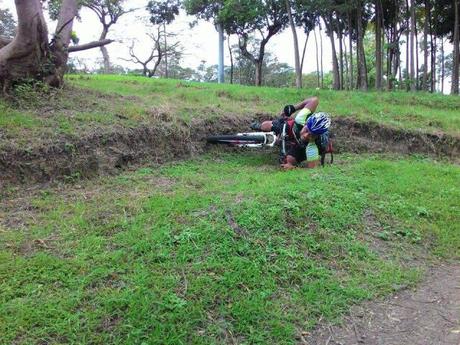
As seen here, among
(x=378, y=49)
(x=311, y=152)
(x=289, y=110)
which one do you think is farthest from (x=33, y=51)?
(x=378, y=49)

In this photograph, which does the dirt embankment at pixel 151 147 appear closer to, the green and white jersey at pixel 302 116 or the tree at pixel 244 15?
the green and white jersey at pixel 302 116

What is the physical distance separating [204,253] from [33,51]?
17.2ft

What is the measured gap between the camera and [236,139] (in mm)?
7898

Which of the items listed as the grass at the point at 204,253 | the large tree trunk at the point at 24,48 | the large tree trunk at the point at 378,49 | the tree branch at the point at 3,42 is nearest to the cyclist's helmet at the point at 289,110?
the grass at the point at 204,253

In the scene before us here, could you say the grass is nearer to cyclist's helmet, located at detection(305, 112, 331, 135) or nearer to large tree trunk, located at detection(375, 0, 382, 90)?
cyclist's helmet, located at detection(305, 112, 331, 135)

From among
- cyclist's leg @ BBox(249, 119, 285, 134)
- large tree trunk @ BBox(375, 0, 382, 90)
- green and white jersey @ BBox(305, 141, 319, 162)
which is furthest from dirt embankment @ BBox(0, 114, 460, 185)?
large tree trunk @ BBox(375, 0, 382, 90)

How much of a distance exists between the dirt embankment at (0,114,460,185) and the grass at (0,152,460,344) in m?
0.37

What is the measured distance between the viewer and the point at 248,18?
24641mm

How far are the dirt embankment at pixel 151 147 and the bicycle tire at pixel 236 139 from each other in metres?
0.21

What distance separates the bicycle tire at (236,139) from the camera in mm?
7805

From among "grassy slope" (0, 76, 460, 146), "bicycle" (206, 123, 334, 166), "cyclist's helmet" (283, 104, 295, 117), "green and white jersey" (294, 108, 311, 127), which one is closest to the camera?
"grassy slope" (0, 76, 460, 146)

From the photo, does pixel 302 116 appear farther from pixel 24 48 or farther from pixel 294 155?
pixel 24 48

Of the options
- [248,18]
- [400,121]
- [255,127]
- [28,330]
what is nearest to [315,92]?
[400,121]

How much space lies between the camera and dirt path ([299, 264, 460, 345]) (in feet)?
10.5
